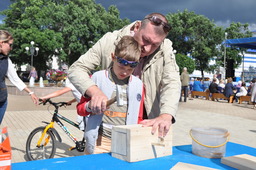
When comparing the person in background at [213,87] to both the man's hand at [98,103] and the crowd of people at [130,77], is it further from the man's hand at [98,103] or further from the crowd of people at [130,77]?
the man's hand at [98,103]

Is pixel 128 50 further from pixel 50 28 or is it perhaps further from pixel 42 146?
pixel 50 28

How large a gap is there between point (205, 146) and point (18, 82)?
8.69ft

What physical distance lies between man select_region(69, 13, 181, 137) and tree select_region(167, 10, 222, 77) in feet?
138

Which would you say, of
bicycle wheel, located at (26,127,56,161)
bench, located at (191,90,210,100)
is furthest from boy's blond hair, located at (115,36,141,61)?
bench, located at (191,90,210,100)

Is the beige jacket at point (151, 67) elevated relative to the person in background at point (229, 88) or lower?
elevated

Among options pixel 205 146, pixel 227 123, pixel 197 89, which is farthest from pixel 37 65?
pixel 205 146

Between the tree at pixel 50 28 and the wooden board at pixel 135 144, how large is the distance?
1346 inches

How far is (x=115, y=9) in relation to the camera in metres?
47.2

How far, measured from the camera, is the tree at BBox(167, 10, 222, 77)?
143ft

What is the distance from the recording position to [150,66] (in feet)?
7.36

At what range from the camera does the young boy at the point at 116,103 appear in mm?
1981

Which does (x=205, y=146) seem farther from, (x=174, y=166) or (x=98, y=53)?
(x=98, y=53)

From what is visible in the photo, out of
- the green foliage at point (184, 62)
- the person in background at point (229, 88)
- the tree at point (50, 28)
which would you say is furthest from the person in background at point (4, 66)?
the green foliage at point (184, 62)

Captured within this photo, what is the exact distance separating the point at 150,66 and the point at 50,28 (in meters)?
38.8
